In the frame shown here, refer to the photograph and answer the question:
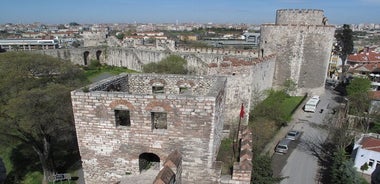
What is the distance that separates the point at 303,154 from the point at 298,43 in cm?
1240

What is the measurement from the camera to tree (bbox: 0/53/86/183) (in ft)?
45.7

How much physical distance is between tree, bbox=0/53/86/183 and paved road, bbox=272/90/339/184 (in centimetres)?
1318

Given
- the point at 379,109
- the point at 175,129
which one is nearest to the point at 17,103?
the point at 175,129

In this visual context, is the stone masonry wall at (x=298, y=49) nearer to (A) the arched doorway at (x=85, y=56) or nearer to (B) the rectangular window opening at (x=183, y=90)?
(B) the rectangular window opening at (x=183, y=90)

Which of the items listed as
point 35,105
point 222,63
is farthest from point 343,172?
point 35,105

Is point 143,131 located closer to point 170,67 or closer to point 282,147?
point 282,147

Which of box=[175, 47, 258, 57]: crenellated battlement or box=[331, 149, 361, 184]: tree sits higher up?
box=[175, 47, 258, 57]: crenellated battlement

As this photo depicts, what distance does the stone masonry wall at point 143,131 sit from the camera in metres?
6.45

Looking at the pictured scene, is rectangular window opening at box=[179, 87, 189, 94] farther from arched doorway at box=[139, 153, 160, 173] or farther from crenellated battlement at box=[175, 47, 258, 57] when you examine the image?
crenellated battlement at box=[175, 47, 258, 57]

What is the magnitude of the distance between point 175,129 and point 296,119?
69.9ft

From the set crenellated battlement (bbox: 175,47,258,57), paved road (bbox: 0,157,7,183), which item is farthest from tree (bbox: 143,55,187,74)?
paved road (bbox: 0,157,7,183)

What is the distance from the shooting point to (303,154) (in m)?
19.1

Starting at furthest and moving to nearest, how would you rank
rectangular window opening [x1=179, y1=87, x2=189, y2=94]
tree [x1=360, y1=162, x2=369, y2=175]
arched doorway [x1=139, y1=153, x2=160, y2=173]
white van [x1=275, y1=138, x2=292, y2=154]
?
white van [x1=275, y1=138, x2=292, y2=154], tree [x1=360, y1=162, x2=369, y2=175], rectangular window opening [x1=179, y1=87, x2=189, y2=94], arched doorway [x1=139, y1=153, x2=160, y2=173]

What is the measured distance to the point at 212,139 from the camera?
6539 mm
